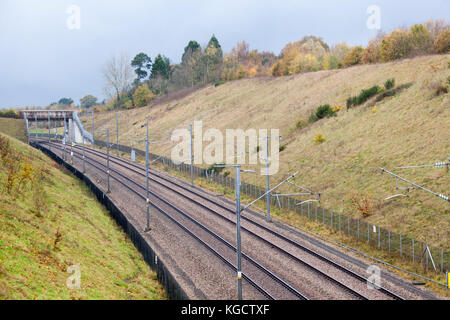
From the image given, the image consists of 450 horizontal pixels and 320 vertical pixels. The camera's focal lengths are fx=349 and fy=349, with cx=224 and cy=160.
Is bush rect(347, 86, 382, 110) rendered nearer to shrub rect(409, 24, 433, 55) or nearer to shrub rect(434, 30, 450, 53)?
shrub rect(434, 30, 450, 53)

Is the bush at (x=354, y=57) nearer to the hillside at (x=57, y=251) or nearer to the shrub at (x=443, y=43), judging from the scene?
the shrub at (x=443, y=43)

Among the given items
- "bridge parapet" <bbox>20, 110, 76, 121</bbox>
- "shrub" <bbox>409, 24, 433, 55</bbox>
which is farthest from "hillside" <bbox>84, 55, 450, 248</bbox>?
"bridge parapet" <bbox>20, 110, 76, 121</bbox>

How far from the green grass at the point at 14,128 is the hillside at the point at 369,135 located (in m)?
39.5

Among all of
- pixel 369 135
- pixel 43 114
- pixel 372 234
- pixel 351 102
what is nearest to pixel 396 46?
pixel 351 102

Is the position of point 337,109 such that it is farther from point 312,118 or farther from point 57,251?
point 57,251

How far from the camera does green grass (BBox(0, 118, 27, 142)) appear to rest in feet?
315

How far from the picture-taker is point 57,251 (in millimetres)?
21219

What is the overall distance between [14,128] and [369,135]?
99.1 meters

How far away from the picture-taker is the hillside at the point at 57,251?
1664 centimetres

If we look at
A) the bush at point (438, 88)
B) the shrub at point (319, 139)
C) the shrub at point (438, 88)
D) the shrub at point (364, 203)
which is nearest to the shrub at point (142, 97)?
the shrub at point (319, 139)

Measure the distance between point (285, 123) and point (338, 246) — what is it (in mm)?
41742

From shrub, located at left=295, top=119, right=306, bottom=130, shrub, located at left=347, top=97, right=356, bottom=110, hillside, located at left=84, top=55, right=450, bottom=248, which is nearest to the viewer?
hillside, located at left=84, top=55, right=450, bottom=248

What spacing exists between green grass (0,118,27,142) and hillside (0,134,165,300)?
7172 centimetres
